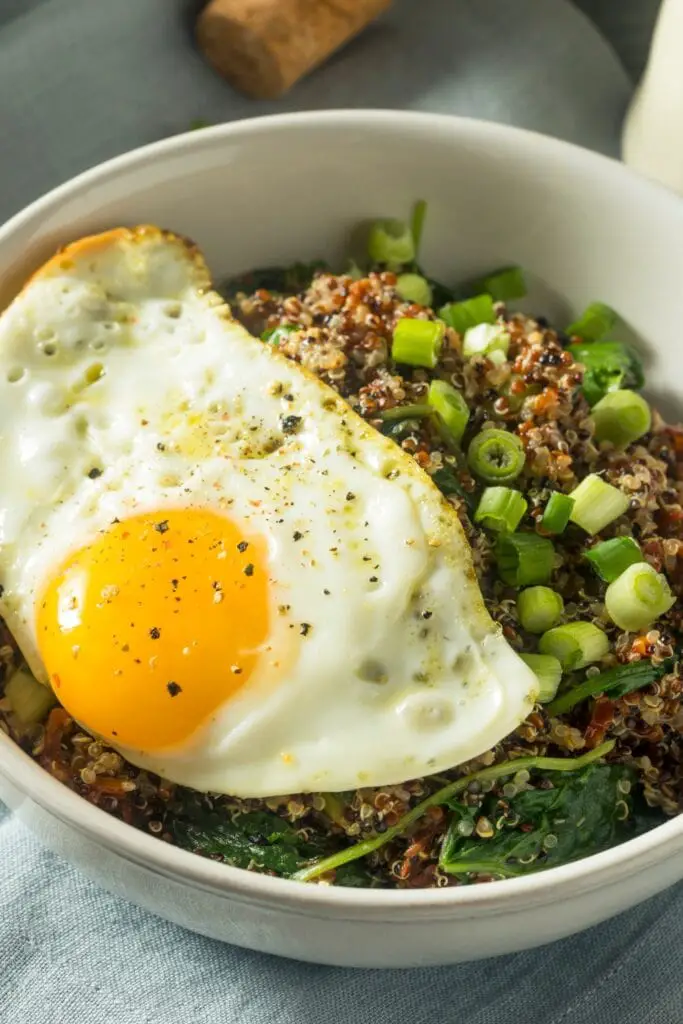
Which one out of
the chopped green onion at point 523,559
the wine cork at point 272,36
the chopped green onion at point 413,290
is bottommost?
the chopped green onion at point 523,559

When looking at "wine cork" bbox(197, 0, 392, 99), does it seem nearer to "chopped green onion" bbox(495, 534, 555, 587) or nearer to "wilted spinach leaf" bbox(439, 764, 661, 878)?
"chopped green onion" bbox(495, 534, 555, 587)

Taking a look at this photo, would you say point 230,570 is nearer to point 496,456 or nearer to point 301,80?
point 496,456

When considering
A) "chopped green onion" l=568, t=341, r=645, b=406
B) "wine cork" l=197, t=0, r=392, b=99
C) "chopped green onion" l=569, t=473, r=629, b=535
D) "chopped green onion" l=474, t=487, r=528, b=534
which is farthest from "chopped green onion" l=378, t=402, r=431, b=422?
"wine cork" l=197, t=0, r=392, b=99

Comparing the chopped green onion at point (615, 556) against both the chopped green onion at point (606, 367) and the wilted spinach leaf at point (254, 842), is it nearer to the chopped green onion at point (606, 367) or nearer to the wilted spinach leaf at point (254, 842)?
the chopped green onion at point (606, 367)

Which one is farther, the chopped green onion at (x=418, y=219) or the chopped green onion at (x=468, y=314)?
the chopped green onion at (x=418, y=219)

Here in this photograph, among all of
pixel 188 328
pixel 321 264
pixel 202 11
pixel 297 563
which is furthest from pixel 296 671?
pixel 202 11

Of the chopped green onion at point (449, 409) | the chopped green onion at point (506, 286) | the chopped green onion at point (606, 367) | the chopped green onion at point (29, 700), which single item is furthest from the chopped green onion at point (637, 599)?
the chopped green onion at point (29, 700)

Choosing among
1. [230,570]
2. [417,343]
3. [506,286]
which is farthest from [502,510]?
[506,286]

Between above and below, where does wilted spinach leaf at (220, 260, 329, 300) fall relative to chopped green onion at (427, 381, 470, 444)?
above
